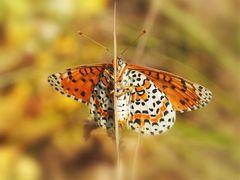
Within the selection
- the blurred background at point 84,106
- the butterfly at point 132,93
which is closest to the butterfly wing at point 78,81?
the butterfly at point 132,93

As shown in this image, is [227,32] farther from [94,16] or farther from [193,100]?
[193,100]

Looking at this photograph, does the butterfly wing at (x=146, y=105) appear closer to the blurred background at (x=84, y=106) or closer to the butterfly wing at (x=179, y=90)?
the butterfly wing at (x=179, y=90)

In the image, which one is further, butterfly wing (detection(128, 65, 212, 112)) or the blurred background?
the blurred background

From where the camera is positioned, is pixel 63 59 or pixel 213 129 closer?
pixel 63 59

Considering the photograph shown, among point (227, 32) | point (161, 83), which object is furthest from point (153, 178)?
point (161, 83)

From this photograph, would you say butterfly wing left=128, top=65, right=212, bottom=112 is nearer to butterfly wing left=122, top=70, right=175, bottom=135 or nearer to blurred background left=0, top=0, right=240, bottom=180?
butterfly wing left=122, top=70, right=175, bottom=135

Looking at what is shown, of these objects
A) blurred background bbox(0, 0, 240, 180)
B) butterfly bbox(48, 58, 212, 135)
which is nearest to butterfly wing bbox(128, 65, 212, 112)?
butterfly bbox(48, 58, 212, 135)

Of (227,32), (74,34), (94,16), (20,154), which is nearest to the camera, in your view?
(20,154)
